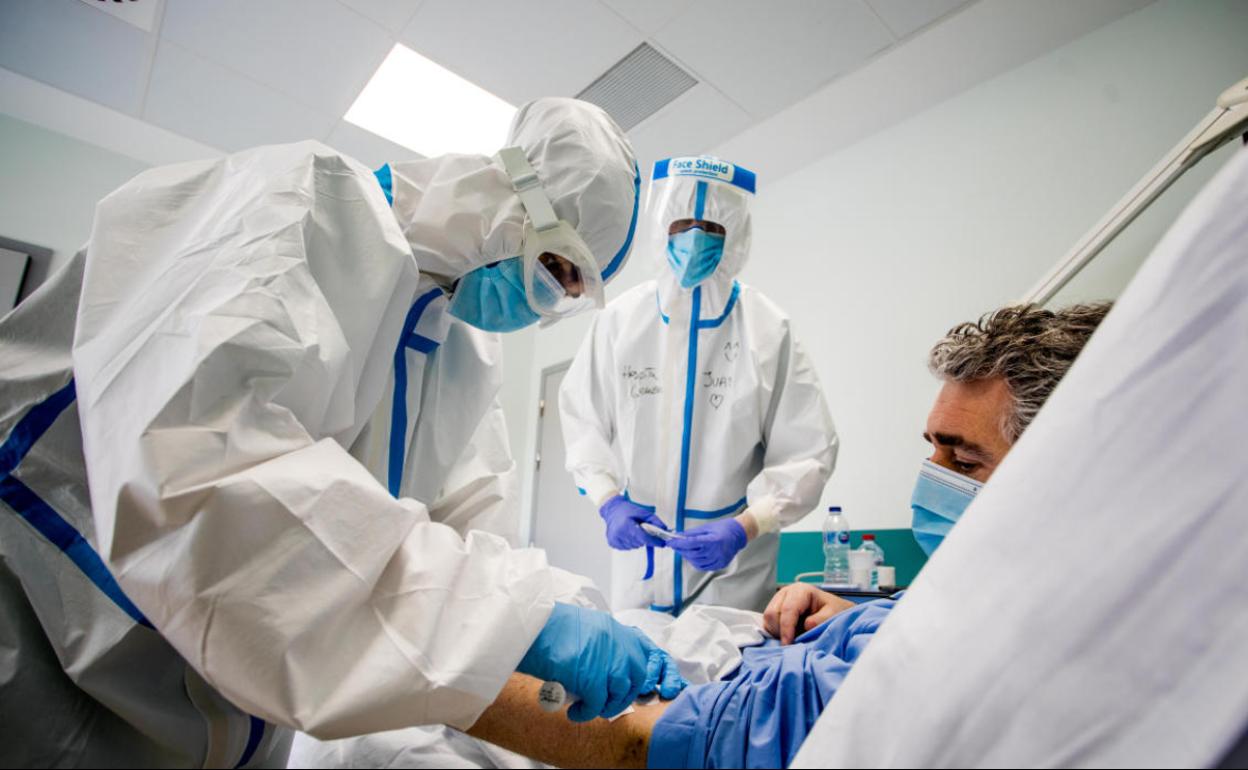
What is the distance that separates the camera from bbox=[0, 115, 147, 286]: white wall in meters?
3.00

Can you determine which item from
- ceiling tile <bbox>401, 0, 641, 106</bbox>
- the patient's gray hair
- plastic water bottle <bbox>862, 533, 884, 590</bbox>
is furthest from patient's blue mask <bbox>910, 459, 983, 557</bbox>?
ceiling tile <bbox>401, 0, 641, 106</bbox>

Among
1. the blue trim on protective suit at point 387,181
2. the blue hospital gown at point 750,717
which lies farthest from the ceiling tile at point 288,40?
the blue hospital gown at point 750,717

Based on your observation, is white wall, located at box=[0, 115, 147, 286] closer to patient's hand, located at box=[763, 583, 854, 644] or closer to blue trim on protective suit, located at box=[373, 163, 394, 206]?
blue trim on protective suit, located at box=[373, 163, 394, 206]

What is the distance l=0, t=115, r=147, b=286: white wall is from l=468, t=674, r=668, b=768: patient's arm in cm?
341

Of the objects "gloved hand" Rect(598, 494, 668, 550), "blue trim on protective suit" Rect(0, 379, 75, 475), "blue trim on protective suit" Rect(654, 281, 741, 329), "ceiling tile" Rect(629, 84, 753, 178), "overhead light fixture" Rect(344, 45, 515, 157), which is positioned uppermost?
"ceiling tile" Rect(629, 84, 753, 178)

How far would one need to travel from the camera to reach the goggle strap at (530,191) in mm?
1078

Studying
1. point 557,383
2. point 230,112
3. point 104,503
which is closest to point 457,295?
point 104,503

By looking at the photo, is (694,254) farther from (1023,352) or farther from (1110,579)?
(1110,579)

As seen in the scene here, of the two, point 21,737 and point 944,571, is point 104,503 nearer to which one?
point 21,737

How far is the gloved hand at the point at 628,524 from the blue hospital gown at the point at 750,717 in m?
0.77

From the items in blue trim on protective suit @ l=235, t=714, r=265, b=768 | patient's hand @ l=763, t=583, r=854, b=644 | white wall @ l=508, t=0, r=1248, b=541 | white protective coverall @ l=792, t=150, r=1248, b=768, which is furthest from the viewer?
white wall @ l=508, t=0, r=1248, b=541

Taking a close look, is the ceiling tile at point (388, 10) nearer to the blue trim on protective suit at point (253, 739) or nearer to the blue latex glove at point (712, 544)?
the blue latex glove at point (712, 544)

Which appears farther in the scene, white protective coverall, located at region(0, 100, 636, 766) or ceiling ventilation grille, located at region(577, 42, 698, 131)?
ceiling ventilation grille, located at region(577, 42, 698, 131)

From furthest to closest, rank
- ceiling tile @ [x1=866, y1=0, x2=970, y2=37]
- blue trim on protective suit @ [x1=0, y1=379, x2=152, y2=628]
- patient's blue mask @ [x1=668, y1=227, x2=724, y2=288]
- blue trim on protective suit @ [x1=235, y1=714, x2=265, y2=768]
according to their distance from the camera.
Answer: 1. ceiling tile @ [x1=866, y1=0, x2=970, y2=37]
2. patient's blue mask @ [x1=668, y1=227, x2=724, y2=288]
3. blue trim on protective suit @ [x1=235, y1=714, x2=265, y2=768]
4. blue trim on protective suit @ [x1=0, y1=379, x2=152, y2=628]
